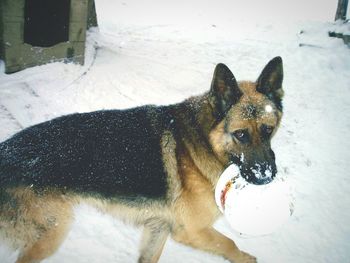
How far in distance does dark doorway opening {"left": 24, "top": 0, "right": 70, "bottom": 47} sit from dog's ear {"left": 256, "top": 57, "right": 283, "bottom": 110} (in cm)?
494

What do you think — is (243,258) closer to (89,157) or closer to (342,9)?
(89,157)

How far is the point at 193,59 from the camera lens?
808cm

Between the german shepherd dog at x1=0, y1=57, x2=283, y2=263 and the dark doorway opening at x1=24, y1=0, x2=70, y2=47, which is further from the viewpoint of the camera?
the dark doorway opening at x1=24, y1=0, x2=70, y2=47

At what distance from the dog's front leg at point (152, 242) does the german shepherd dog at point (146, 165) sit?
0.01m

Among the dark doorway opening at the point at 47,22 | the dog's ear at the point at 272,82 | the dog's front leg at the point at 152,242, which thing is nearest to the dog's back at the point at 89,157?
the dog's front leg at the point at 152,242

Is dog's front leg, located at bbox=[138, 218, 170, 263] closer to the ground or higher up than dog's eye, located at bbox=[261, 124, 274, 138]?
closer to the ground

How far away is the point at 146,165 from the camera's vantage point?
2.78 metres

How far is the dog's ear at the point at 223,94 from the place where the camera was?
2.70 m

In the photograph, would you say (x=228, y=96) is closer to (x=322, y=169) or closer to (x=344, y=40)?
(x=322, y=169)

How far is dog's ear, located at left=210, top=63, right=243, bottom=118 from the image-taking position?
2.70 metres

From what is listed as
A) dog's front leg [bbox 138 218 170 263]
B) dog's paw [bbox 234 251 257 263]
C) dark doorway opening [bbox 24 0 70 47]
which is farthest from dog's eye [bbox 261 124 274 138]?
dark doorway opening [bbox 24 0 70 47]

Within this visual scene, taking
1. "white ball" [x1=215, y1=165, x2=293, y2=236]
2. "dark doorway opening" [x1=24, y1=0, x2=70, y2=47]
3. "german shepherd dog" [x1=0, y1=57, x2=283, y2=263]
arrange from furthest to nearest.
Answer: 1. "dark doorway opening" [x1=24, y1=0, x2=70, y2=47]
2. "german shepherd dog" [x1=0, y1=57, x2=283, y2=263]
3. "white ball" [x1=215, y1=165, x2=293, y2=236]

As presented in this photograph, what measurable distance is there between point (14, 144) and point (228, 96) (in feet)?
6.70

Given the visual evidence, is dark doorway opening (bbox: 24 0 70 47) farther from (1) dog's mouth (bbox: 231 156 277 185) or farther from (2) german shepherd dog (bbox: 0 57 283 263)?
(1) dog's mouth (bbox: 231 156 277 185)
